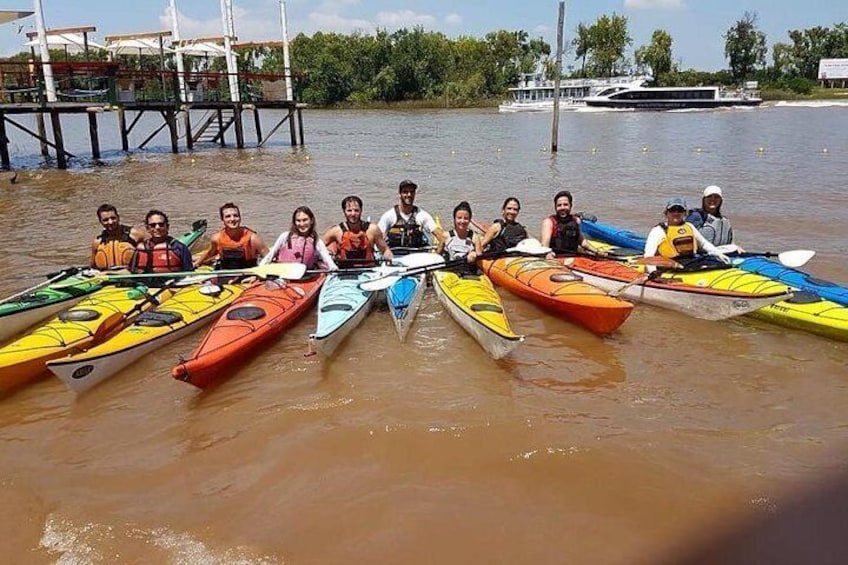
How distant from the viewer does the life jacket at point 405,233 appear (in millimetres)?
7520

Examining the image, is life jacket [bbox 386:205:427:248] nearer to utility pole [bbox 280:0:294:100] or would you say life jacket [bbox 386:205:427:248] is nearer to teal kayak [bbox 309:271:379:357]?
teal kayak [bbox 309:271:379:357]

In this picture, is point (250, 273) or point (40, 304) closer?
point (40, 304)

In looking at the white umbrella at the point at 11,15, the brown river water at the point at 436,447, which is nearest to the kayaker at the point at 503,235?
the brown river water at the point at 436,447

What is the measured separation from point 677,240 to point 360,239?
3.20 metres

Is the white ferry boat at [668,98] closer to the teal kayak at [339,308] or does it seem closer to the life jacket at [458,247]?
the life jacket at [458,247]

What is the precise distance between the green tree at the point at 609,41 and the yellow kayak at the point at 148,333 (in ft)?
247

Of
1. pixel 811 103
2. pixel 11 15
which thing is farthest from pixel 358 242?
pixel 811 103

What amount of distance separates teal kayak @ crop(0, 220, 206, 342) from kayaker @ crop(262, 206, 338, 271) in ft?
5.58

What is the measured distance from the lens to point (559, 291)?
5.89 meters

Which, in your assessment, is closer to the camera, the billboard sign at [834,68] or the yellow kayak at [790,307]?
the yellow kayak at [790,307]

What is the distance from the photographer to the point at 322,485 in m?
3.71

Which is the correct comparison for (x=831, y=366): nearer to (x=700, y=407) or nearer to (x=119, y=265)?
(x=700, y=407)

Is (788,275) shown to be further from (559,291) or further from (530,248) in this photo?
(530,248)

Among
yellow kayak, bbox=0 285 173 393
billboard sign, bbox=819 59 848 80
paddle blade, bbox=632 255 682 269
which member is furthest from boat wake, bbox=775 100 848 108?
yellow kayak, bbox=0 285 173 393
